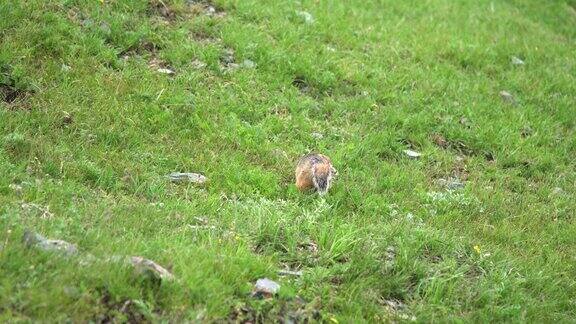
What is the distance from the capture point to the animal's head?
→ 7.41 m

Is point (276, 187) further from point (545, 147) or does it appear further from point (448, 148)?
point (545, 147)

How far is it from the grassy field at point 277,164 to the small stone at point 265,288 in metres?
0.07

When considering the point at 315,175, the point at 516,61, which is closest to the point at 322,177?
the point at 315,175

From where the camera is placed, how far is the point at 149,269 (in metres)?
5.09

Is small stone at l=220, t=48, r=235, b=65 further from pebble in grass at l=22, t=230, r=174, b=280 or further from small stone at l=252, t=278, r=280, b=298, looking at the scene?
pebble in grass at l=22, t=230, r=174, b=280

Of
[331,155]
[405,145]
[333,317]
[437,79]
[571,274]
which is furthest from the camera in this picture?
[437,79]

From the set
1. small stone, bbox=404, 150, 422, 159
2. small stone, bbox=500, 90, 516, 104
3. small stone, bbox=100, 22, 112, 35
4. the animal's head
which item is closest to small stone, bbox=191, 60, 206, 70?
small stone, bbox=100, 22, 112, 35

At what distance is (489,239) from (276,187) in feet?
8.08

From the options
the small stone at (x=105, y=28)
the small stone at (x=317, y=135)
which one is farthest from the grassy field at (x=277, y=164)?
the small stone at (x=105, y=28)

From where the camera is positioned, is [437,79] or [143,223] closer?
[143,223]

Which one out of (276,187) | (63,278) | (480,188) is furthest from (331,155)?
(63,278)

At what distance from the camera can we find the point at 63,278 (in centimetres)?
483

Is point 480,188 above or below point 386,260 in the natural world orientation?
below

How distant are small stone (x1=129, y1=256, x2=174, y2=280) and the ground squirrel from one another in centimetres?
259
